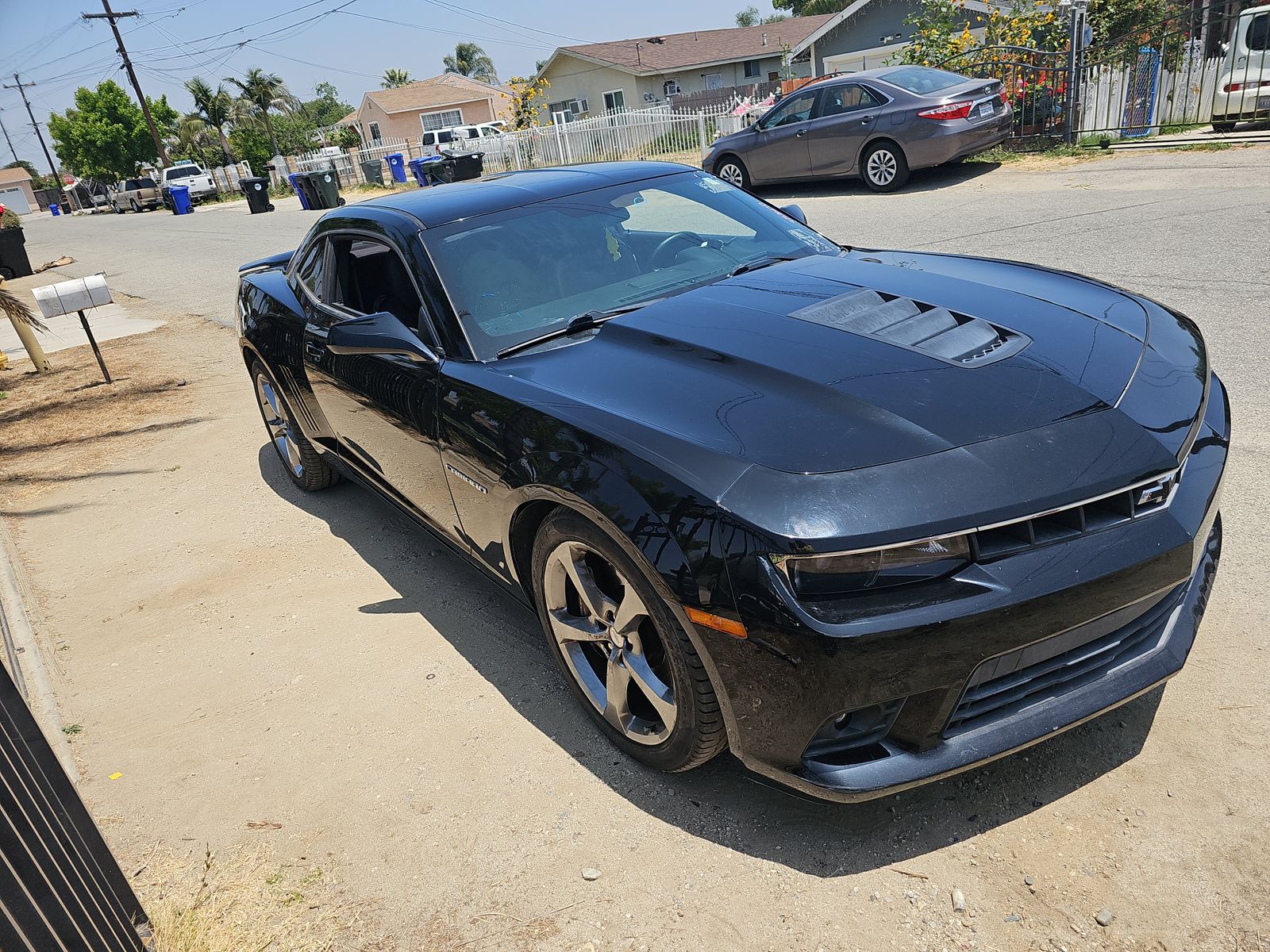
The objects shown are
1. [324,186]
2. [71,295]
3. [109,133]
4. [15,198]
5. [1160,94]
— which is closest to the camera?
[71,295]

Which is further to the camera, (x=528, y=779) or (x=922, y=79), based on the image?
(x=922, y=79)

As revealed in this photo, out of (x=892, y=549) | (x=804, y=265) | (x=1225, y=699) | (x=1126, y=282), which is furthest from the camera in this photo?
(x=1126, y=282)

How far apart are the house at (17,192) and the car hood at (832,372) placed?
115 metres

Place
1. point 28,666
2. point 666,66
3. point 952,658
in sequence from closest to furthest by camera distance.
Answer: point 952,658
point 28,666
point 666,66

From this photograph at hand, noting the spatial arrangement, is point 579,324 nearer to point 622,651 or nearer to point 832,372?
point 832,372

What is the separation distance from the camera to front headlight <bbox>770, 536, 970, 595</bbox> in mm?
2023

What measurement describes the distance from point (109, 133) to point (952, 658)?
75.1m

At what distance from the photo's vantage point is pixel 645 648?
8.26ft

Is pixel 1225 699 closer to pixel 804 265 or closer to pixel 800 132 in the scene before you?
pixel 804 265

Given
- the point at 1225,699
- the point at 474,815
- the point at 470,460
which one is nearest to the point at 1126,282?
the point at 1225,699

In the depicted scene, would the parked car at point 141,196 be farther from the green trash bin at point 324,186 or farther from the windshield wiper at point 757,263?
the windshield wiper at point 757,263

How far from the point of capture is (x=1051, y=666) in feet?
7.09

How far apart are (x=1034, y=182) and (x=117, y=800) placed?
11.5 metres

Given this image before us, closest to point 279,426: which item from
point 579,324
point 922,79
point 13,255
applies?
point 579,324
